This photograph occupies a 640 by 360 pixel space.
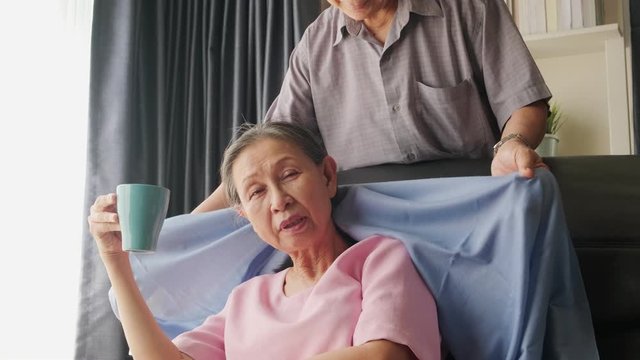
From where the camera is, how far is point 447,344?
105 centimetres

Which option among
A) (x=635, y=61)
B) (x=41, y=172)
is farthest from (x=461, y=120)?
(x=41, y=172)

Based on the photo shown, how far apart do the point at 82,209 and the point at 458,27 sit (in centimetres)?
145

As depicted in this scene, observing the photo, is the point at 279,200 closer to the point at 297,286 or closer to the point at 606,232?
the point at 297,286

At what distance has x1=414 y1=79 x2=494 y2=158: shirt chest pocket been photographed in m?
1.48

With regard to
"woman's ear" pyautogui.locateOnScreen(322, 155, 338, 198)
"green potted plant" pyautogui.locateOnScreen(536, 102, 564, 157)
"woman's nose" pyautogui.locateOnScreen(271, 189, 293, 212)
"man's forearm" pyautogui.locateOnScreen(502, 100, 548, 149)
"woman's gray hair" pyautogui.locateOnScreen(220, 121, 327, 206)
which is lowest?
"woman's nose" pyautogui.locateOnScreen(271, 189, 293, 212)

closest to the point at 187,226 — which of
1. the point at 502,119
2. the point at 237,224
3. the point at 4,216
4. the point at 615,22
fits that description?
the point at 237,224

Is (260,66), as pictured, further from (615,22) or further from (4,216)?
(615,22)

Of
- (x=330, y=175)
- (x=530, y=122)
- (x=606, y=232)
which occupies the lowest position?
(x=606, y=232)

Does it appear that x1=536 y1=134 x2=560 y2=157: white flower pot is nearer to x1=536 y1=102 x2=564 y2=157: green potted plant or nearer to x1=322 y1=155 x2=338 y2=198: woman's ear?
x1=536 y1=102 x2=564 y2=157: green potted plant

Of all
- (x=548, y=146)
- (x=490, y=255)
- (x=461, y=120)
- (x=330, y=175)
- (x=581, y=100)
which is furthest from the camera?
(x=581, y=100)

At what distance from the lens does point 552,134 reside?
2.25 m

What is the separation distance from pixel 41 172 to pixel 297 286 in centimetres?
137

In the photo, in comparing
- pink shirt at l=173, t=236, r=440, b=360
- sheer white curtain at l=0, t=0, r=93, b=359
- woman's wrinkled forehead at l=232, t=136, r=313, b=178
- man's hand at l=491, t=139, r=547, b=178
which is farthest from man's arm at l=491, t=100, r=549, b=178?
sheer white curtain at l=0, t=0, r=93, b=359

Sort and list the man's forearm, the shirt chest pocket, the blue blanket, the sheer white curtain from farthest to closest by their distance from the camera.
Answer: the sheer white curtain, the shirt chest pocket, the man's forearm, the blue blanket
